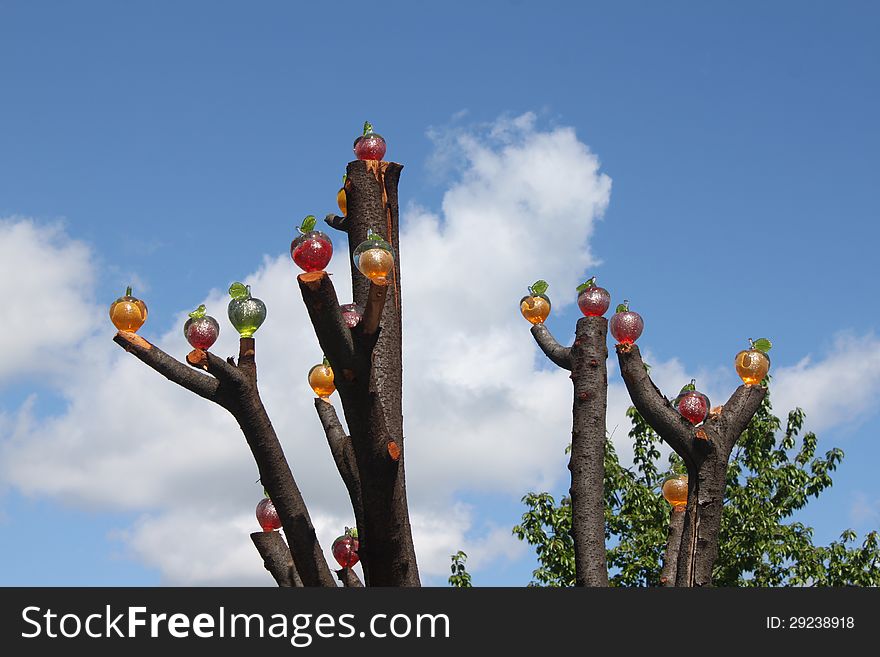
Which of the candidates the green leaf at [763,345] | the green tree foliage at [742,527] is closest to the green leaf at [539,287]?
the green leaf at [763,345]

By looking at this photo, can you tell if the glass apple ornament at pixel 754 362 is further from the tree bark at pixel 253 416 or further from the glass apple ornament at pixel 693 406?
the tree bark at pixel 253 416

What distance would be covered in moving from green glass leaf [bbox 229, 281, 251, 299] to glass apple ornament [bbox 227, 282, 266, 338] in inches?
1.9

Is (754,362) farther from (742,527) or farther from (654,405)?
(742,527)

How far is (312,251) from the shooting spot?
A: 4.48 metres

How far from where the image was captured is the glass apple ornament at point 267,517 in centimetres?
638

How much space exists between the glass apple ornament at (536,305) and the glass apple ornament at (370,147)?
67.6 inches

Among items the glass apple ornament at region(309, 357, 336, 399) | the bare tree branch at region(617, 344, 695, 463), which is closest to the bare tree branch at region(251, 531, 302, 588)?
the glass apple ornament at region(309, 357, 336, 399)

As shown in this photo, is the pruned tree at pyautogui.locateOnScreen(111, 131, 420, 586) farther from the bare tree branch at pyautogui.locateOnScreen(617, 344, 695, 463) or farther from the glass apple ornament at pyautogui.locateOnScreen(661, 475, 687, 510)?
the glass apple ornament at pyautogui.locateOnScreen(661, 475, 687, 510)

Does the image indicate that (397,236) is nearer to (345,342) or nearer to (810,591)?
(345,342)

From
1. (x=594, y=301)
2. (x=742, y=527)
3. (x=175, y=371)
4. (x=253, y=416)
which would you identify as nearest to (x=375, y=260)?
(x=253, y=416)

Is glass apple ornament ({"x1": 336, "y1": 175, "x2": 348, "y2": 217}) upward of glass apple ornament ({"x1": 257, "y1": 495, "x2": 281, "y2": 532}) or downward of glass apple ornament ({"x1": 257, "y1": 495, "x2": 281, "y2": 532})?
upward

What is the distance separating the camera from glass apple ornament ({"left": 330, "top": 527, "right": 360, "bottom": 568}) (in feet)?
21.2

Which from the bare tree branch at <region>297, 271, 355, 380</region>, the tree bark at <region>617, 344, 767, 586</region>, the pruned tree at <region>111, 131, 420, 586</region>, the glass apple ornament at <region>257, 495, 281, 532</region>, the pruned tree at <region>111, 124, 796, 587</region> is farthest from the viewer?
the glass apple ornament at <region>257, 495, 281, 532</region>

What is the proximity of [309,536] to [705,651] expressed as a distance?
2217 mm
